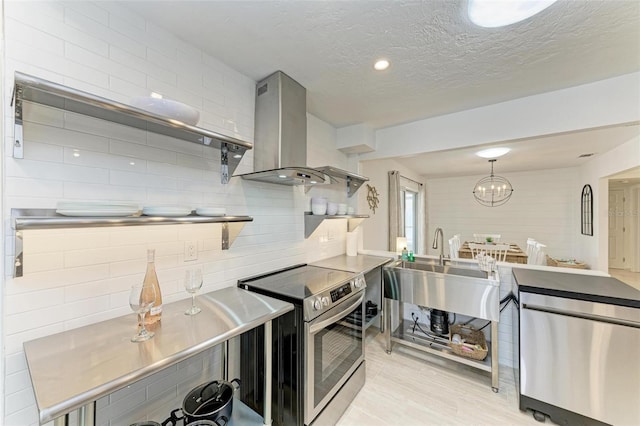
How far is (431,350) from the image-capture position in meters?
2.29

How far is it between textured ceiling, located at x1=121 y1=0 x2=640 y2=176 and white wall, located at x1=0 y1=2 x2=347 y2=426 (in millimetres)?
230

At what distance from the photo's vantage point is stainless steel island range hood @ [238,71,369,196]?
1849mm

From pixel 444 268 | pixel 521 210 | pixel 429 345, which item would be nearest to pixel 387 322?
pixel 429 345

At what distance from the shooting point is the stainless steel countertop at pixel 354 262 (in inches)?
92.4

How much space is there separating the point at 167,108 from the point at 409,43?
1.47 meters

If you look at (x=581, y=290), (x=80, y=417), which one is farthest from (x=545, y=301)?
(x=80, y=417)

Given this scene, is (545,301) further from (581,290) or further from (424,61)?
(424,61)

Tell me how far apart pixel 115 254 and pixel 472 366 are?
2828 millimetres

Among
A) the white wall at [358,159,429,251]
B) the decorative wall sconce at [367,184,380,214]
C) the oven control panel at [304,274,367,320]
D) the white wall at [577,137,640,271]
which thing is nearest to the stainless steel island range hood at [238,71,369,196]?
the oven control panel at [304,274,367,320]

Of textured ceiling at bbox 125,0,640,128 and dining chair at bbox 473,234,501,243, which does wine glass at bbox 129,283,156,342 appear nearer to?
textured ceiling at bbox 125,0,640,128

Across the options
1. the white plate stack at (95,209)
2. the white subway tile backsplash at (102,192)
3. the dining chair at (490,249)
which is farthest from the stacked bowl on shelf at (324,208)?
the dining chair at (490,249)

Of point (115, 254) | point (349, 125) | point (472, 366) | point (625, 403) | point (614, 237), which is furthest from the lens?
point (614, 237)

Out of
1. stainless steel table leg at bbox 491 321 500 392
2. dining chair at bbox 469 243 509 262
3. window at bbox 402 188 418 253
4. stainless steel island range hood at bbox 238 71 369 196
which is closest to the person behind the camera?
stainless steel island range hood at bbox 238 71 369 196


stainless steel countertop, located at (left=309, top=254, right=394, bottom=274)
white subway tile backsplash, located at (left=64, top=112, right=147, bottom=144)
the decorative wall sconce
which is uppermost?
white subway tile backsplash, located at (left=64, top=112, right=147, bottom=144)
